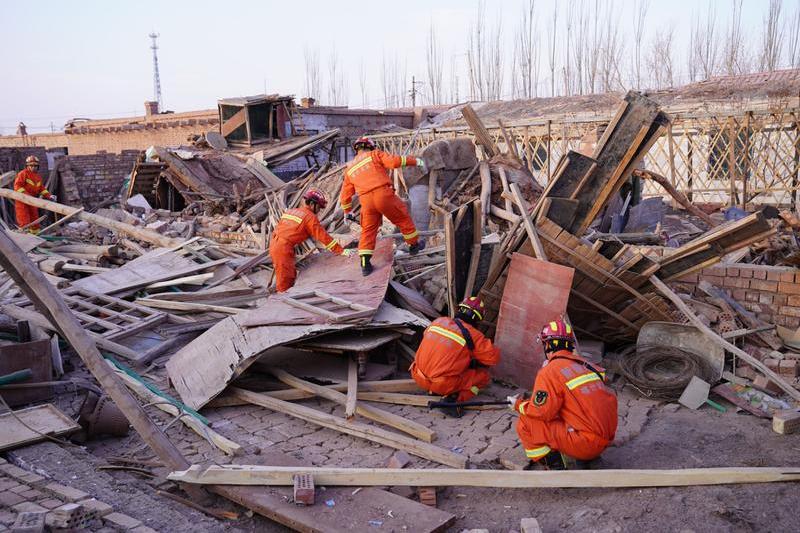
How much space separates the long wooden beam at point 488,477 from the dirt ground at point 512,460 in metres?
0.08

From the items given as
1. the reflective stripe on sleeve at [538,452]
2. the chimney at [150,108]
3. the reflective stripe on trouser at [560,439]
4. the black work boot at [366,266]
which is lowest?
the reflective stripe on sleeve at [538,452]

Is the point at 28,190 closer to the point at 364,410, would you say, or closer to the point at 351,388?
the point at 351,388

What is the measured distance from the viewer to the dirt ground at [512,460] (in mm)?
4059

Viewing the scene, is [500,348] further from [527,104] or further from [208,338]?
[527,104]

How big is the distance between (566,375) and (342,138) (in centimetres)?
1921

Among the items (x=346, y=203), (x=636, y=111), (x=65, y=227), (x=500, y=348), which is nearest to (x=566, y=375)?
(x=500, y=348)

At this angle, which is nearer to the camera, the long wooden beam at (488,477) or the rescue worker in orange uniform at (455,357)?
the long wooden beam at (488,477)

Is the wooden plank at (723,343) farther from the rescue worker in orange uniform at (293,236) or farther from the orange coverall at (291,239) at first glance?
the orange coverall at (291,239)

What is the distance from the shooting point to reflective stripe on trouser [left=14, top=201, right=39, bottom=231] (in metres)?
13.2

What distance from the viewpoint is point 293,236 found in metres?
7.92

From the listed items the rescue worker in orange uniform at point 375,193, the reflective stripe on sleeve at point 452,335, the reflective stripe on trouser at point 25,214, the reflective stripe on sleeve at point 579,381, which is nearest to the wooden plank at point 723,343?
the reflective stripe on sleeve at point 579,381

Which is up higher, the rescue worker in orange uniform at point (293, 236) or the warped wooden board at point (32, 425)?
the rescue worker in orange uniform at point (293, 236)

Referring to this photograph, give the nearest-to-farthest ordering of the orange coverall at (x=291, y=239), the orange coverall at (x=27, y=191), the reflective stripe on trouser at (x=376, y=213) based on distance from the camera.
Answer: the reflective stripe on trouser at (x=376, y=213), the orange coverall at (x=291, y=239), the orange coverall at (x=27, y=191)

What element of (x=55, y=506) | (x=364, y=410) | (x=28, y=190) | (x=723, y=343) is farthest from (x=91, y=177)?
(x=723, y=343)
